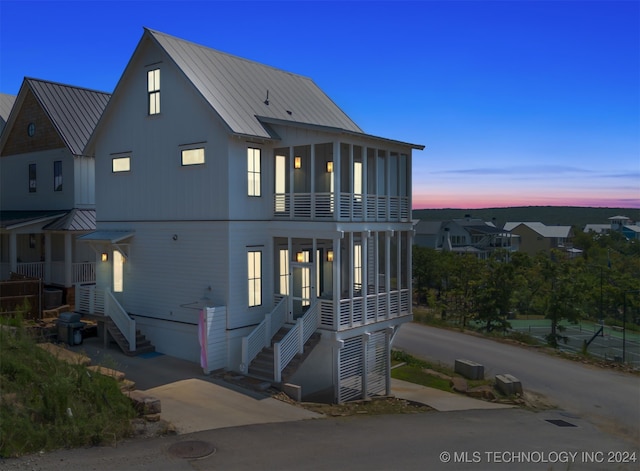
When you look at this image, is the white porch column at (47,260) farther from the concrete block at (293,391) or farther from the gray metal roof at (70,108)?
the concrete block at (293,391)

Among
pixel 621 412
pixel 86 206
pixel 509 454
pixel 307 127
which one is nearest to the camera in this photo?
pixel 509 454

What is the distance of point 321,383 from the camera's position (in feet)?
57.6

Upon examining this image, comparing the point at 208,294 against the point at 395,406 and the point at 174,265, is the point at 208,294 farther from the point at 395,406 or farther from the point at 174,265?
the point at 395,406

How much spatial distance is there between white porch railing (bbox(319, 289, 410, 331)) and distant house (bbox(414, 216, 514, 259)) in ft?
220

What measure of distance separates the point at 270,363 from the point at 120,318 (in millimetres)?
5903

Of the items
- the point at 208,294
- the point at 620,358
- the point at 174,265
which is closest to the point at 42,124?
the point at 174,265

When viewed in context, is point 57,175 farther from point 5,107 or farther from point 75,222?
point 5,107

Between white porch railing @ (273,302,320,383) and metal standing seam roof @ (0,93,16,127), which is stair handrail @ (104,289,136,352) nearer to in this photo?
white porch railing @ (273,302,320,383)

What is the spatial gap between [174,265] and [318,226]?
5.34 meters

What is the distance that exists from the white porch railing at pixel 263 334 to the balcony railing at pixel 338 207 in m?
2.90

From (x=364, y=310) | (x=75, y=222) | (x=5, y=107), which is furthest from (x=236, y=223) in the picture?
(x=5, y=107)

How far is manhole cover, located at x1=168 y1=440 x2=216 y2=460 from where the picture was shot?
9883 mm

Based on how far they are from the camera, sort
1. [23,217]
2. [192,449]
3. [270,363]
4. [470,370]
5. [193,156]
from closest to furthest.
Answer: [192,449] → [270,363] → [193,156] → [470,370] → [23,217]

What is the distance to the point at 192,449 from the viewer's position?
33.5 ft
